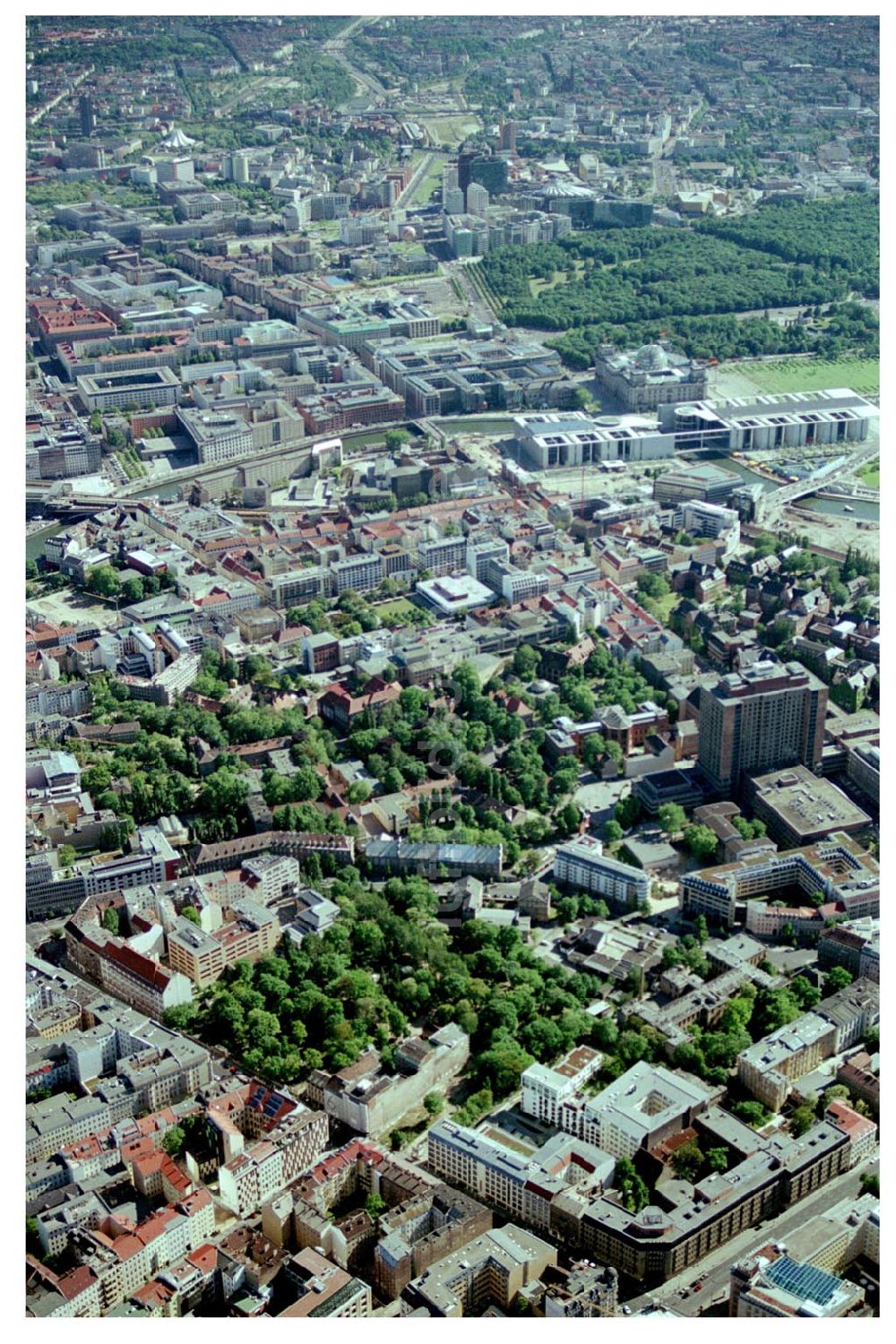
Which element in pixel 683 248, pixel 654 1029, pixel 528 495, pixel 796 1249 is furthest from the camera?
pixel 683 248

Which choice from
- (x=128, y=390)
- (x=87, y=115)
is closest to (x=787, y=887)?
(x=128, y=390)

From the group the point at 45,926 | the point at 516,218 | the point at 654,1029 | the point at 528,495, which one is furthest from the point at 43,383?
the point at 654,1029

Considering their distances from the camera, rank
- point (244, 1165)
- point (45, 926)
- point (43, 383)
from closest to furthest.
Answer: point (244, 1165), point (45, 926), point (43, 383)

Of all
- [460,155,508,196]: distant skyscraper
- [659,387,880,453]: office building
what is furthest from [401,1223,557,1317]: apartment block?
[460,155,508,196]: distant skyscraper

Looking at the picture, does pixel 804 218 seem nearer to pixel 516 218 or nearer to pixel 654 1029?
pixel 516 218

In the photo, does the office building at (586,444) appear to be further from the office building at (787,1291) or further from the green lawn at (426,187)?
the office building at (787,1291)

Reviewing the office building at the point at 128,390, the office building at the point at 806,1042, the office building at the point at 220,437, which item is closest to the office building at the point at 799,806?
the office building at the point at 806,1042

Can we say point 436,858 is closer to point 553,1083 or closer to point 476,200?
point 553,1083
